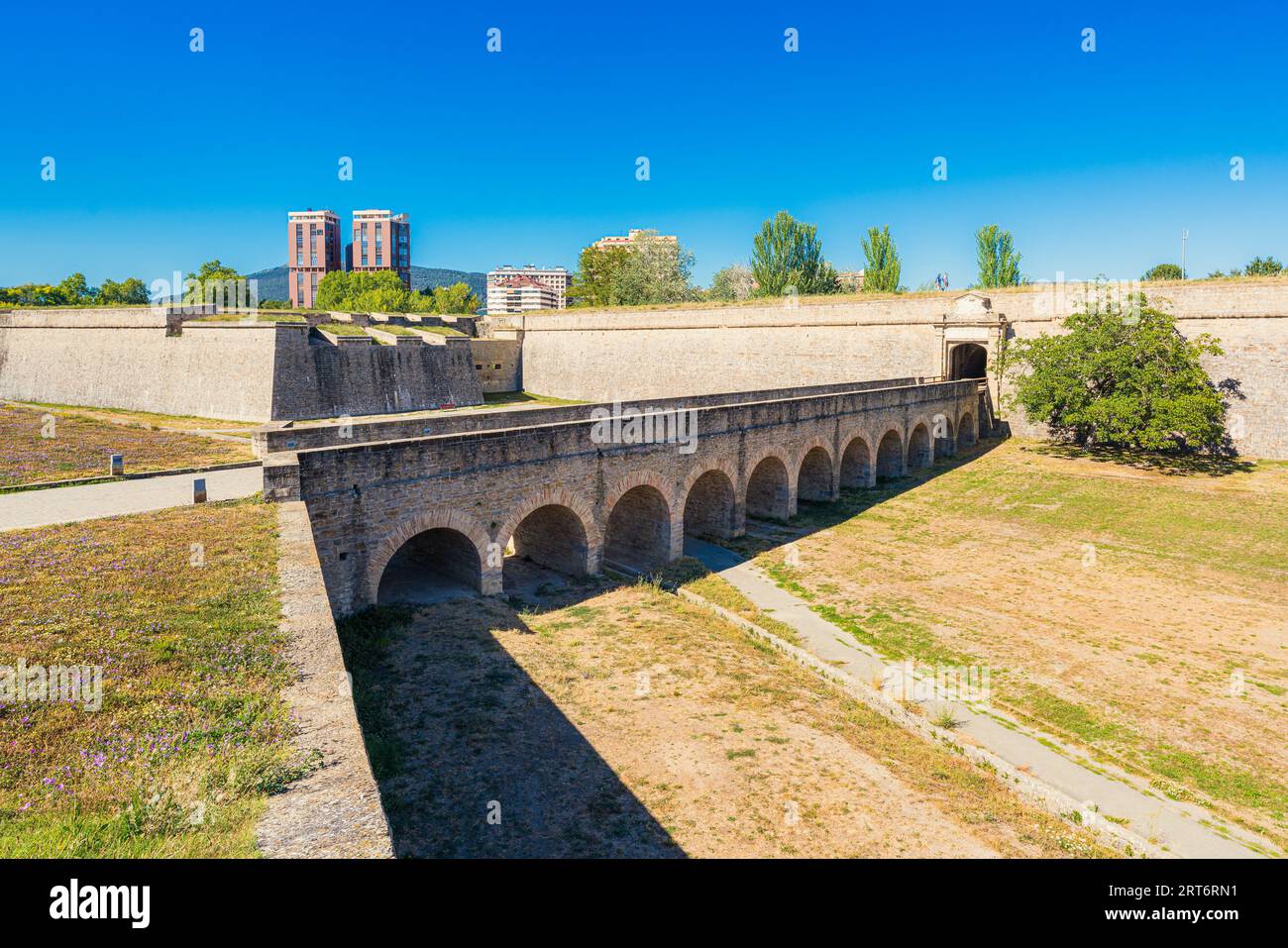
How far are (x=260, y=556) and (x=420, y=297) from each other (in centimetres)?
9032

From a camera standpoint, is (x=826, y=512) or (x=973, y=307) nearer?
(x=826, y=512)

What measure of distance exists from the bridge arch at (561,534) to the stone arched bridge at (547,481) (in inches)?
1.2

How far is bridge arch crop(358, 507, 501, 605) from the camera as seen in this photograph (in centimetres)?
1189

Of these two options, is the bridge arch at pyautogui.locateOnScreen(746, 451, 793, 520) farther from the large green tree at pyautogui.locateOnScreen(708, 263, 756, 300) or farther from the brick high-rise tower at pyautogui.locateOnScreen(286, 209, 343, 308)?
the brick high-rise tower at pyautogui.locateOnScreen(286, 209, 343, 308)

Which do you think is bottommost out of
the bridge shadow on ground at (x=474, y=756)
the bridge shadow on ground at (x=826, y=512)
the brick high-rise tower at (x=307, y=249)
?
the bridge shadow on ground at (x=474, y=756)

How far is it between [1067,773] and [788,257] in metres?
50.7

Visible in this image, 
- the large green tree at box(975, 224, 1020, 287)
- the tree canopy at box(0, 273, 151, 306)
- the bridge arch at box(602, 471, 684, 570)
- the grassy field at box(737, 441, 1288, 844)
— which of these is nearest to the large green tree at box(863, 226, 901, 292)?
the large green tree at box(975, 224, 1020, 287)

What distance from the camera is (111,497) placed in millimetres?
12805

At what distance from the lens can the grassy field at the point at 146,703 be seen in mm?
4234

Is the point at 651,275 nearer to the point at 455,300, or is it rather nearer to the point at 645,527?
the point at 455,300

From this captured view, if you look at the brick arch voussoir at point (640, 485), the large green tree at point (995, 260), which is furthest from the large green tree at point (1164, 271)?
the brick arch voussoir at point (640, 485)

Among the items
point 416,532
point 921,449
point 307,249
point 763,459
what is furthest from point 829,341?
point 307,249

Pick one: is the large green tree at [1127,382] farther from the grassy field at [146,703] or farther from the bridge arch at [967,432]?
the grassy field at [146,703]
